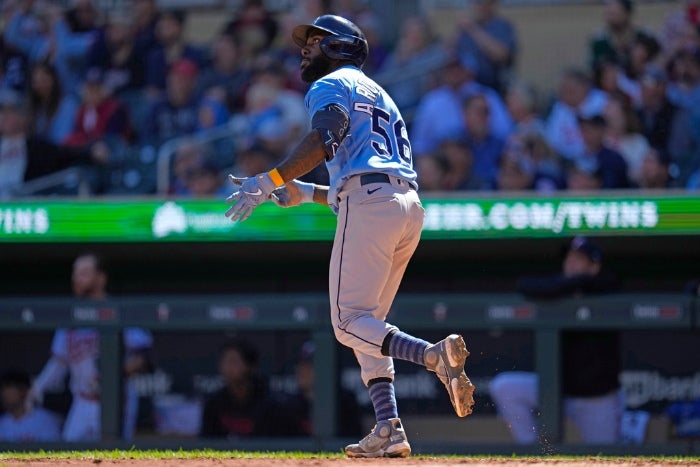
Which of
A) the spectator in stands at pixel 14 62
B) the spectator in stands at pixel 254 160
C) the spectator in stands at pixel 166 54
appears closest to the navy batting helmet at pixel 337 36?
the spectator in stands at pixel 254 160

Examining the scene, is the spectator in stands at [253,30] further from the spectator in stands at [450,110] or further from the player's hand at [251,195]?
the player's hand at [251,195]

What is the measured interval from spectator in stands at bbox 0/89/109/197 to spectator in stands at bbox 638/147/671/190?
4022mm

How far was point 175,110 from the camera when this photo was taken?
955cm

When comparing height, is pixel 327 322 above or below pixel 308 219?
below

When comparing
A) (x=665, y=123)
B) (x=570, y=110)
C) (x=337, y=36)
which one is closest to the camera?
(x=337, y=36)

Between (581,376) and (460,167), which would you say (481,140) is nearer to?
(460,167)

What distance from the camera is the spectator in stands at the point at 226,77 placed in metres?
9.52

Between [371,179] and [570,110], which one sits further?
[570,110]

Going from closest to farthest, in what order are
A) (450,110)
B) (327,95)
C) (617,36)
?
1. (327,95)
2. (450,110)
3. (617,36)

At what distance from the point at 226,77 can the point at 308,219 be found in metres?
2.14

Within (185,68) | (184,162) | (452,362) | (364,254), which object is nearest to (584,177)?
(184,162)

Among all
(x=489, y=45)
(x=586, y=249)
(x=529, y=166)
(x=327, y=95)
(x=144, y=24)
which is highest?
(x=144, y=24)

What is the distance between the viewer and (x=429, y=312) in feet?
24.6

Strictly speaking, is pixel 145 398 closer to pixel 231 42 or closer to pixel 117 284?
pixel 117 284
